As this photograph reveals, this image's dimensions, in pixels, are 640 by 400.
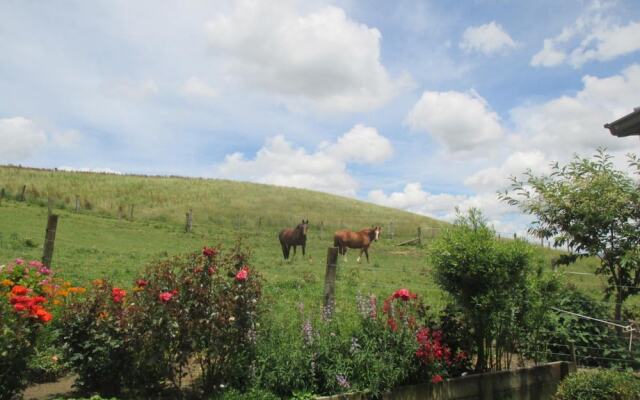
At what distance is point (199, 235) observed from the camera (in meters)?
27.8

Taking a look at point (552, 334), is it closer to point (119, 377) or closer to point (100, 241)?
point (119, 377)

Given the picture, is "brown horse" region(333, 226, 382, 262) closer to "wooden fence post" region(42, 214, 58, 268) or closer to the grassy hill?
the grassy hill

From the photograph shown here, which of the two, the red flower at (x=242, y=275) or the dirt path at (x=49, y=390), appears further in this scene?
the dirt path at (x=49, y=390)

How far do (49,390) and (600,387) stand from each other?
6650 mm

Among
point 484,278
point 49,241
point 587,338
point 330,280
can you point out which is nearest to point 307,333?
point 330,280

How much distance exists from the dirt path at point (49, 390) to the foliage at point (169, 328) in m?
0.47

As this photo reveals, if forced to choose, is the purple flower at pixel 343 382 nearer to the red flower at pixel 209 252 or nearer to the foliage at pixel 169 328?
the foliage at pixel 169 328

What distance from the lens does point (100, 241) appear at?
2227cm

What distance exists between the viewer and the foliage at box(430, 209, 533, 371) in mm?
6047

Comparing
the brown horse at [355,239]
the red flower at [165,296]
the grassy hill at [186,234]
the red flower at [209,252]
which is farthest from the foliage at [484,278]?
the brown horse at [355,239]

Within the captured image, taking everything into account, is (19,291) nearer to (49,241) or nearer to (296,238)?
(49,241)

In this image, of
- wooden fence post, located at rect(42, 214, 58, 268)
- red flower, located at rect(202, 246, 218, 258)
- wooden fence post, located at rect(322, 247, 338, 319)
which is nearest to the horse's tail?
wooden fence post, located at rect(42, 214, 58, 268)

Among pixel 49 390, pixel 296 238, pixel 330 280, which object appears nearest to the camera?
pixel 49 390

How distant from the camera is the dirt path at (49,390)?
5117mm
